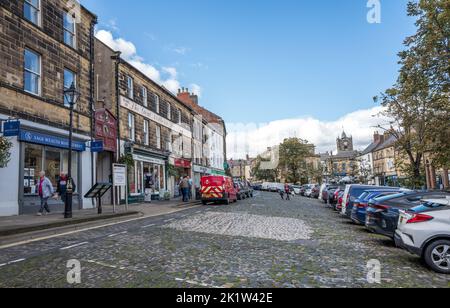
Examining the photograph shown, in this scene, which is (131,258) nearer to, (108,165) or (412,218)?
(412,218)

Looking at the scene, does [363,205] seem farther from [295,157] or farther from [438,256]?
[295,157]

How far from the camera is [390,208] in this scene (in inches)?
333

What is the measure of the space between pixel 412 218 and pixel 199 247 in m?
4.31

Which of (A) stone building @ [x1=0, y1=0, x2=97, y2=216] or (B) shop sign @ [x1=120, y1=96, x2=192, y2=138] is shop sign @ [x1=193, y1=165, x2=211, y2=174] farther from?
(A) stone building @ [x1=0, y1=0, x2=97, y2=216]

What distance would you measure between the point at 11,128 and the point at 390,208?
43.2 feet

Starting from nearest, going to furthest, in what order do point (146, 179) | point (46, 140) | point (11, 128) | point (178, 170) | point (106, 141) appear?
point (11, 128)
point (46, 140)
point (106, 141)
point (146, 179)
point (178, 170)

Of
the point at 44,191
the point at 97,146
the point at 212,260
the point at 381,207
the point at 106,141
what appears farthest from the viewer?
the point at 106,141

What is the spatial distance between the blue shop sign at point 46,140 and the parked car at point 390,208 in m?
13.0

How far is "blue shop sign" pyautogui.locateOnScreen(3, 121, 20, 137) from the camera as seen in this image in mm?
13219

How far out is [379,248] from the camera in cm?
821

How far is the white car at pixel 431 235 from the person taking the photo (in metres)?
6.01

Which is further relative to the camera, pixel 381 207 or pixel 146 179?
pixel 146 179

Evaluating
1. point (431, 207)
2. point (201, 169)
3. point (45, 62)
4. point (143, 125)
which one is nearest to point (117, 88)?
point (143, 125)

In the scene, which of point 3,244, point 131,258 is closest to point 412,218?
point 131,258
